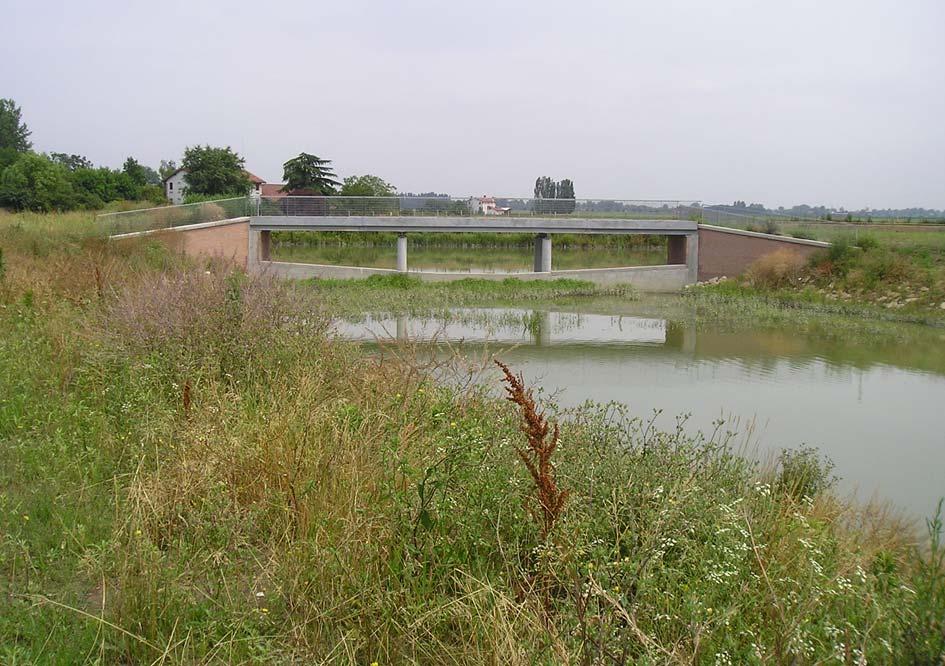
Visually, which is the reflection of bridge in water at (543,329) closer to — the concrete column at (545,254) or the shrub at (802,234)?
the concrete column at (545,254)

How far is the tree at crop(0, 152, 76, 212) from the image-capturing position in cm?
4825

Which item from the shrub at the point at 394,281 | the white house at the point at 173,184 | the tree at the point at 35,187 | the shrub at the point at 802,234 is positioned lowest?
the shrub at the point at 394,281

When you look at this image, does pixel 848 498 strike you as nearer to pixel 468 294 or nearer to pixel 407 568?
pixel 407 568

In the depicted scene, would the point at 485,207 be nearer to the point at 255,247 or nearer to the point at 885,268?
the point at 255,247

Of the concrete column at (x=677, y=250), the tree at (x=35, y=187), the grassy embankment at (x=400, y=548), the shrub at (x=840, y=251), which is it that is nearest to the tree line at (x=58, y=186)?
the tree at (x=35, y=187)

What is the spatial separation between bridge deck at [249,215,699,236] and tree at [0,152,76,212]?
23952mm

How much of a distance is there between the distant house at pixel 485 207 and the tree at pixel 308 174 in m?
27.1

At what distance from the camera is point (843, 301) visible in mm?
26469

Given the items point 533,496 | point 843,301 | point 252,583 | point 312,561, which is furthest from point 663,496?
point 843,301

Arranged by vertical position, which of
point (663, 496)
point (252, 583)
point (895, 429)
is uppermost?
point (663, 496)

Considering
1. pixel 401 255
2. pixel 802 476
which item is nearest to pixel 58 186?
pixel 401 255

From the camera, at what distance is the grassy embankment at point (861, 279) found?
24531 millimetres

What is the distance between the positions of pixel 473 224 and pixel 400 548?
30.1 metres

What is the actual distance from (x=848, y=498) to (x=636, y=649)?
509 centimetres
